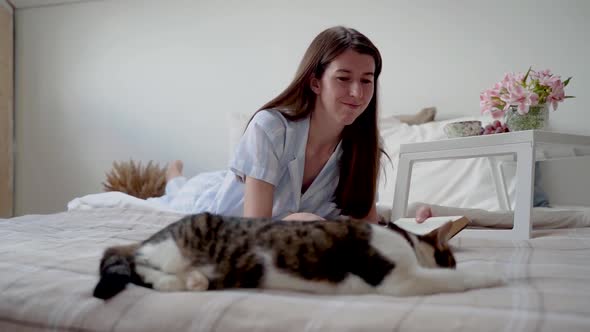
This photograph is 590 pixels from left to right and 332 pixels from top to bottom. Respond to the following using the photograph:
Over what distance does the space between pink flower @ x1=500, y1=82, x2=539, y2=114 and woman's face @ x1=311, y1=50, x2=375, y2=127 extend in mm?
513

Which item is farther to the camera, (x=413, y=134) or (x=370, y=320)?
(x=413, y=134)

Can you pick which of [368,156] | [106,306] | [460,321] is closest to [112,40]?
[368,156]

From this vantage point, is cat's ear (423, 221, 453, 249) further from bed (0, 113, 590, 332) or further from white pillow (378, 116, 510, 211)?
white pillow (378, 116, 510, 211)

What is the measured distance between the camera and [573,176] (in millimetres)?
2350

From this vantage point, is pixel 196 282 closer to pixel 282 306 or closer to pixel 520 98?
pixel 282 306

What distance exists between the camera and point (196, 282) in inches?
29.5

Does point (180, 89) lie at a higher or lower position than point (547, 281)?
higher

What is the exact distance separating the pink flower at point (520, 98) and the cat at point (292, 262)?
3.27 feet

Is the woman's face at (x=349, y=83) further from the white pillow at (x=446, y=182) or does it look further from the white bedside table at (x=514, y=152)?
the white pillow at (x=446, y=182)

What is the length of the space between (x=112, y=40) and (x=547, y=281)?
10.3 ft

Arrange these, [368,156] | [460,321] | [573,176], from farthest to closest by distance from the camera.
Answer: [573,176] → [368,156] → [460,321]

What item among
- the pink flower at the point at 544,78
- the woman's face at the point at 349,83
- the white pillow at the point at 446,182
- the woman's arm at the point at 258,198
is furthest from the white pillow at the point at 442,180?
the woman's arm at the point at 258,198

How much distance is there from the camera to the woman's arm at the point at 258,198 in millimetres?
1356

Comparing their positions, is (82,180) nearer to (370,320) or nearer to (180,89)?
(180,89)
